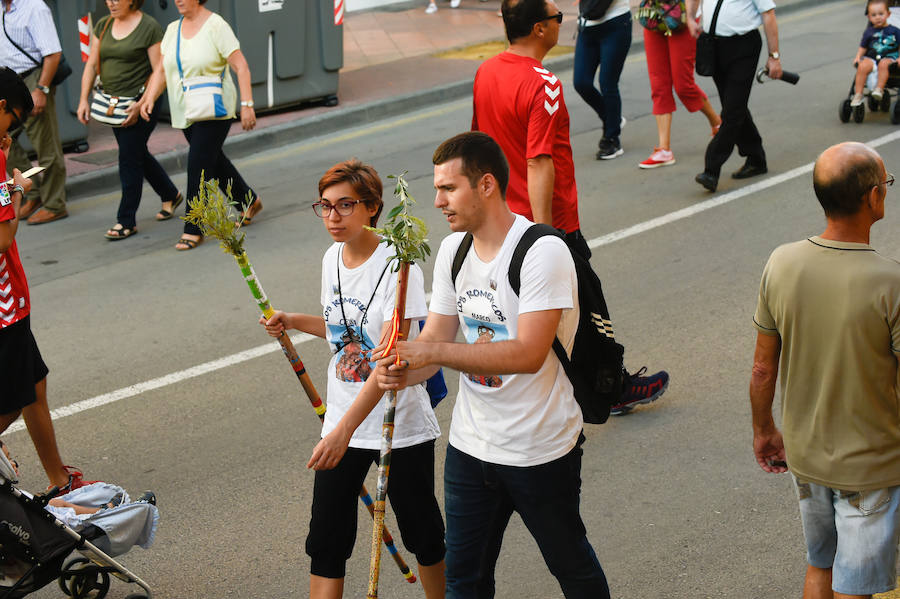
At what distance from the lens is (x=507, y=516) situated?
362 centimetres

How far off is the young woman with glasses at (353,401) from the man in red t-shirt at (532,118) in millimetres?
1475

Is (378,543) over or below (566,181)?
below

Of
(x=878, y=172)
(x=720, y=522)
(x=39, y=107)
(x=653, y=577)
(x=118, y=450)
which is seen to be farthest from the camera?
(x=39, y=107)

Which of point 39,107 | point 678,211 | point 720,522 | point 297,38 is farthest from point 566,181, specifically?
point 297,38

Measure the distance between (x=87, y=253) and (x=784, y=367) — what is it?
6.99 metres

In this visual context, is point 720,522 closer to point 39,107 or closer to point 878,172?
point 878,172

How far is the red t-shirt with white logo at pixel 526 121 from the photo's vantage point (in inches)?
205

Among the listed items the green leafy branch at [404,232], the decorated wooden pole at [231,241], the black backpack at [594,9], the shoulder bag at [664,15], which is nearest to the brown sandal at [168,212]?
the black backpack at [594,9]

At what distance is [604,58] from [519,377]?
7.54m

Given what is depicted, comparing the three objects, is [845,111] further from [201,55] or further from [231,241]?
[231,241]

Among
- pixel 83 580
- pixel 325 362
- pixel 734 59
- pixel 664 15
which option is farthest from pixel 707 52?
pixel 83 580

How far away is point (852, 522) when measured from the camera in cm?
330

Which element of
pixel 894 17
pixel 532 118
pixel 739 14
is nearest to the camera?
pixel 532 118

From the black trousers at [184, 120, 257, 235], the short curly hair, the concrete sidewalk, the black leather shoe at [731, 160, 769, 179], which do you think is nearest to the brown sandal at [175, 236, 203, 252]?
the black trousers at [184, 120, 257, 235]
